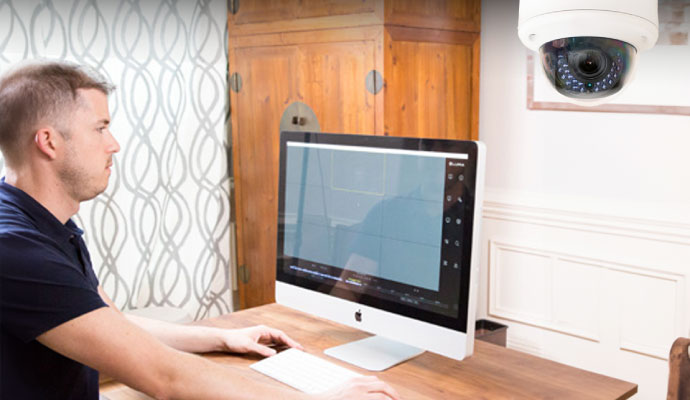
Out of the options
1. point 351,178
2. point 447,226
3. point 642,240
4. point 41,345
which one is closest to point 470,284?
point 447,226

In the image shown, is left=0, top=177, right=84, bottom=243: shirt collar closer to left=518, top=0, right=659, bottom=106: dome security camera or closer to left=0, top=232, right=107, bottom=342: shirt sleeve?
left=0, top=232, right=107, bottom=342: shirt sleeve

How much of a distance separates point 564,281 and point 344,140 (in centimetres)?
155

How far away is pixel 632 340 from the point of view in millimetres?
2764

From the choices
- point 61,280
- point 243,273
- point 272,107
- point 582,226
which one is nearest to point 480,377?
point 61,280

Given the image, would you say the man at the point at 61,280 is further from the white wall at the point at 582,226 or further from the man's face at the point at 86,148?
the white wall at the point at 582,226

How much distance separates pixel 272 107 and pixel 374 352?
1.77 m

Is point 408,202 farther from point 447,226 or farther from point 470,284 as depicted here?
point 470,284

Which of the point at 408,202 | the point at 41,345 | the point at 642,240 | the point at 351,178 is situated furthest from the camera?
the point at 642,240

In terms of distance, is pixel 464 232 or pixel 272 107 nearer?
pixel 464 232

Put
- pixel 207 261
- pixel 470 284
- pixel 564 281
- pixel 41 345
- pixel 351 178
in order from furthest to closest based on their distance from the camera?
pixel 207 261, pixel 564 281, pixel 351 178, pixel 470 284, pixel 41 345

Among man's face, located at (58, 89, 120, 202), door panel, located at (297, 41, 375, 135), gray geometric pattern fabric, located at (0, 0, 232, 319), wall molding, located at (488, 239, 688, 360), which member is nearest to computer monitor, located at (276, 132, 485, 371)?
man's face, located at (58, 89, 120, 202)

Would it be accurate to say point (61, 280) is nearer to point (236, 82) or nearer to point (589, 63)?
point (589, 63)

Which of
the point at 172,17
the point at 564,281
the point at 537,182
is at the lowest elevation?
the point at 564,281

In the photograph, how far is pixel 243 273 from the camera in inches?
142
